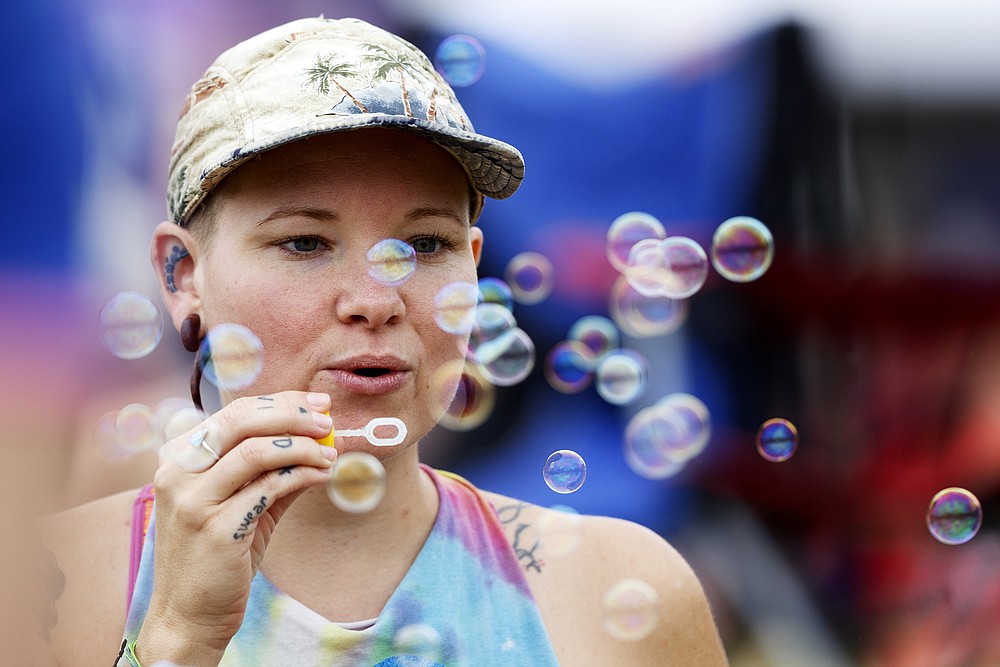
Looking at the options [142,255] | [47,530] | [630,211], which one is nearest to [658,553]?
[47,530]

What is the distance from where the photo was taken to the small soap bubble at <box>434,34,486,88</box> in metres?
2.02

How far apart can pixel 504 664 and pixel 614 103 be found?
205 cm

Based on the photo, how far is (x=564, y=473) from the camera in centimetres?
179

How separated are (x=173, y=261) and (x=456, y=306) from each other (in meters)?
0.41

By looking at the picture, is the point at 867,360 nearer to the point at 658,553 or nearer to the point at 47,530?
the point at 658,553

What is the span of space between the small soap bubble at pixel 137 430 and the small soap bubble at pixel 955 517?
1616 millimetres

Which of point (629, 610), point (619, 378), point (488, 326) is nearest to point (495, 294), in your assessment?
point (488, 326)

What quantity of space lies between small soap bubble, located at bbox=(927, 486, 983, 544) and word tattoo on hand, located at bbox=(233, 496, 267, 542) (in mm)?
1602

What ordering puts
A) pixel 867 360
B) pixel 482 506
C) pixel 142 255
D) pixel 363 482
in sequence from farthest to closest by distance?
1. pixel 867 360
2. pixel 142 255
3. pixel 482 506
4. pixel 363 482

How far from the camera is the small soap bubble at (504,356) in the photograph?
1.95 meters

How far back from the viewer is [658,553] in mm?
1639

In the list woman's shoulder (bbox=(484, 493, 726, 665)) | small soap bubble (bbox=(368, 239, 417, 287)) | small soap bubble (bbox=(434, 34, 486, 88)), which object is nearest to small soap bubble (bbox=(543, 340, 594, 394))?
woman's shoulder (bbox=(484, 493, 726, 665))

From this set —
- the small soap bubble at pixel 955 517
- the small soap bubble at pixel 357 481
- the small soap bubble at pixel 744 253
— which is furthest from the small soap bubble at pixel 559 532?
the small soap bubble at pixel 955 517

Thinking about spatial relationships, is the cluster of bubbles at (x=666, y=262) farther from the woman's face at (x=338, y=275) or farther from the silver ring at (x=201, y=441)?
the silver ring at (x=201, y=441)
